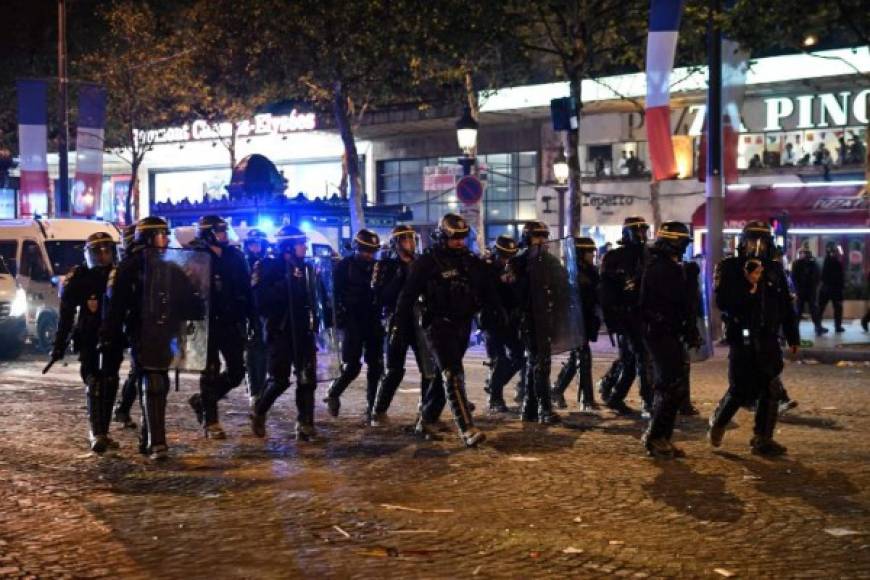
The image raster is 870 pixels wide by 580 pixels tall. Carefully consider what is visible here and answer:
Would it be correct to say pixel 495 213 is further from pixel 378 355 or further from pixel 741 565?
pixel 741 565

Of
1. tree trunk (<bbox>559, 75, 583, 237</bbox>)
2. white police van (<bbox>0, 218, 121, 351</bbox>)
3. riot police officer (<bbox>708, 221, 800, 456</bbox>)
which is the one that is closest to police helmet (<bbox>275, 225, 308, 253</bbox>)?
riot police officer (<bbox>708, 221, 800, 456</bbox>)

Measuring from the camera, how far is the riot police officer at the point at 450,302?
29.1 feet

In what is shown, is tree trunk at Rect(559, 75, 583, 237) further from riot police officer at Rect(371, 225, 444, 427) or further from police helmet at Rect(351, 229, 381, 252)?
riot police officer at Rect(371, 225, 444, 427)

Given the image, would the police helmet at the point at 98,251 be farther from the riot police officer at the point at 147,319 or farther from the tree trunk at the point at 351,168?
the tree trunk at the point at 351,168

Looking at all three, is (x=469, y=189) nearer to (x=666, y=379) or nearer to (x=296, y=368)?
(x=296, y=368)

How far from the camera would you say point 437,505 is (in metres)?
6.95

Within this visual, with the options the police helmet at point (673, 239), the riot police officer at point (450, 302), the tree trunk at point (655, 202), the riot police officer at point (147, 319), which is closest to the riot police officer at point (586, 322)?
the riot police officer at point (450, 302)

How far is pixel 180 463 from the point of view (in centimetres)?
851

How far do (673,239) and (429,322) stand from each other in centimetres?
196

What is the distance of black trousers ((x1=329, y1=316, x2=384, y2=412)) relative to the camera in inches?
408

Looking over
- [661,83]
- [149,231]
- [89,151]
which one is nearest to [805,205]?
[661,83]

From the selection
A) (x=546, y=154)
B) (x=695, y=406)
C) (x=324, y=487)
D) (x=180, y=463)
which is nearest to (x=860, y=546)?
(x=324, y=487)

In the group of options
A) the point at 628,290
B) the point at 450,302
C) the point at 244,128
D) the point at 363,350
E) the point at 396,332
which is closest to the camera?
the point at 450,302

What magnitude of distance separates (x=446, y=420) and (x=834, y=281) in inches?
541
